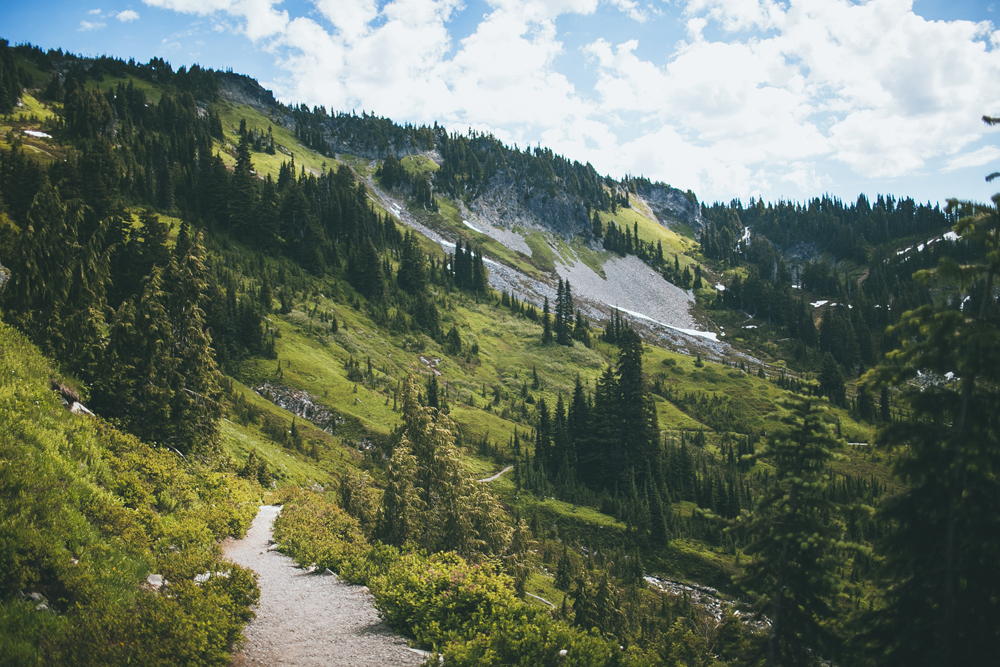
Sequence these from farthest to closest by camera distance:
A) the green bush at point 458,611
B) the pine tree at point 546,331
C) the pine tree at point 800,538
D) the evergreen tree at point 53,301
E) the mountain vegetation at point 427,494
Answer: the pine tree at point 546,331 < the evergreen tree at point 53,301 < the pine tree at point 800,538 < the green bush at point 458,611 < the mountain vegetation at point 427,494

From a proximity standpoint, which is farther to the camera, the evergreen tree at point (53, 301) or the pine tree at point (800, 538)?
the evergreen tree at point (53, 301)

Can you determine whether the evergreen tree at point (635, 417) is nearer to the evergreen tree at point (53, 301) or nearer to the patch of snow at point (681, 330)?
the evergreen tree at point (53, 301)

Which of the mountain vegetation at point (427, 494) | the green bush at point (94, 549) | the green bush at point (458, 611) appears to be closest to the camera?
the green bush at point (94, 549)

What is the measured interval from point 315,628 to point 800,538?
13222 mm

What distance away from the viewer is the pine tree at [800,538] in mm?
13484

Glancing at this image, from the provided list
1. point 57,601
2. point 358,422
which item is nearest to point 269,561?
point 57,601

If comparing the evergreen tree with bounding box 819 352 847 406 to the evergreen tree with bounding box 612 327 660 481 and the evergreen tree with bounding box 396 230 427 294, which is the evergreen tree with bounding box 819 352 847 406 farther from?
the evergreen tree with bounding box 396 230 427 294

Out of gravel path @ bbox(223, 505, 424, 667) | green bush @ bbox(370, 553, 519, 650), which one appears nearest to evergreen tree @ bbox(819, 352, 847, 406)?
green bush @ bbox(370, 553, 519, 650)

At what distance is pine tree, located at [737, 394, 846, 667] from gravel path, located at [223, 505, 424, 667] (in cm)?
958

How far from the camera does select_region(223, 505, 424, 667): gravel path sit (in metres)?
12.8

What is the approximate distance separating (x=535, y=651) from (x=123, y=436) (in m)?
20.2

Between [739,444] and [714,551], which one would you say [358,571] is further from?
[739,444]

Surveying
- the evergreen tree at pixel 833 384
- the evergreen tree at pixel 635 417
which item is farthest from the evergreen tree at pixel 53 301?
the evergreen tree at pixel 833 384

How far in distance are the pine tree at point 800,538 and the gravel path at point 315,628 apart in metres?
9.58
